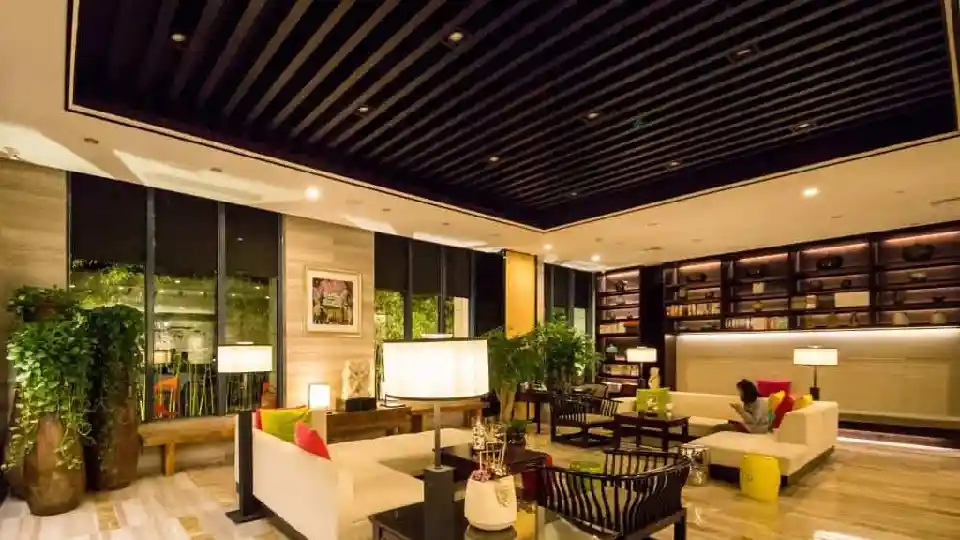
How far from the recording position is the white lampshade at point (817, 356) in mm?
7550

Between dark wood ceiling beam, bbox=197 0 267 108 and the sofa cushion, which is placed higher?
dark wood ceiling beam, bbox=197 0 267 108

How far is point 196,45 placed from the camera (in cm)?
329

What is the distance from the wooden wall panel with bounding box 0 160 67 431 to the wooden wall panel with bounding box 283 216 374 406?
2317 millimetres

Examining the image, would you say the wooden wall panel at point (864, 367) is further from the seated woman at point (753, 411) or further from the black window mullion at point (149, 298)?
the black window mullion at point (149, 298)

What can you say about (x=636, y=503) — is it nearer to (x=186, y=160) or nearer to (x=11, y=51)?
(x=11, y=51)

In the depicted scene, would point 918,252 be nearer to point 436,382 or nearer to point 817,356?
point 817,356

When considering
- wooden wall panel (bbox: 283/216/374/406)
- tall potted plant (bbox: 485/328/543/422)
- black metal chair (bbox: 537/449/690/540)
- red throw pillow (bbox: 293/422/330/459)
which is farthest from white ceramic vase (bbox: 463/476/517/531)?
tall potted plant (bbox: 485/328/543/422)

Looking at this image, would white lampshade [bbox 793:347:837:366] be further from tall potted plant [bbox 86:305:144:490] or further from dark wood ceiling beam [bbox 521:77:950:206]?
tall potted plant [bbox 86:305:144:490]

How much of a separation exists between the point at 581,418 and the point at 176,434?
4.58 m

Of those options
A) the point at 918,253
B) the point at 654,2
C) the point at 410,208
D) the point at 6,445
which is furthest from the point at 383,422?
the point at 918,253

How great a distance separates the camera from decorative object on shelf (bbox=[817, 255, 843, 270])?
350 inches

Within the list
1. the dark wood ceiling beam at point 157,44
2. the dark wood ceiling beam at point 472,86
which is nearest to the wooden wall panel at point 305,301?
the dark wood ceiling beam at point 472,86

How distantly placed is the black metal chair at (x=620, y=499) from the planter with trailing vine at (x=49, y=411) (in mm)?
3825

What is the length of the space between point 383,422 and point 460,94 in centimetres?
433
